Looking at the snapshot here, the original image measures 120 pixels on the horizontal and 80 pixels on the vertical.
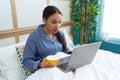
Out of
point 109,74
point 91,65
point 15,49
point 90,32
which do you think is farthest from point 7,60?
point 90,32

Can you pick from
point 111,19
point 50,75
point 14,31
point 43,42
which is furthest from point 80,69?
point 111,19

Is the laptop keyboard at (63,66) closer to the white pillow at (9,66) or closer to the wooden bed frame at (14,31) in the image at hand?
the white pillow at (9,66)

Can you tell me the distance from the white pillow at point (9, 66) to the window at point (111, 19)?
149cm

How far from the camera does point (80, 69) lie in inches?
51.1

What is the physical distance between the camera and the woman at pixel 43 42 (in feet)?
4.38

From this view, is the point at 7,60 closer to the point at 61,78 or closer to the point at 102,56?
the point at 61,78

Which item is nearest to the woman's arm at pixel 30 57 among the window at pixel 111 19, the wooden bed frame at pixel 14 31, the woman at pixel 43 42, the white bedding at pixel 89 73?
the woman at pixel 43 42

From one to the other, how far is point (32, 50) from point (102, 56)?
76cm

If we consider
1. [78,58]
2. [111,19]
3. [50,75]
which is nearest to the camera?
[50,75]

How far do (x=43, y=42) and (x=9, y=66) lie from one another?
15.6 inches

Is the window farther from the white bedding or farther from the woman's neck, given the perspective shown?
the woman's neck

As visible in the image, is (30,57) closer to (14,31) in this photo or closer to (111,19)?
(14,31)

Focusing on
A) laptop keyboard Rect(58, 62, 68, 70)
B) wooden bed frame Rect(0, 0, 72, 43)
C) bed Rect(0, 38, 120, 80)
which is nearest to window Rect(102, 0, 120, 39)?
bed Rect(0, 38, 120, 80)

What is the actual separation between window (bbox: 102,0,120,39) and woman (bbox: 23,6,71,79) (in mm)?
1232
